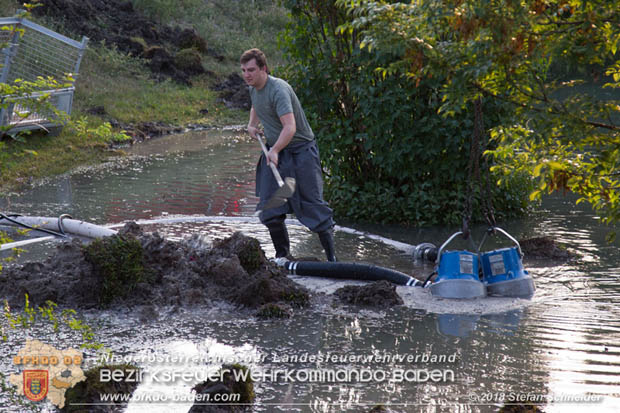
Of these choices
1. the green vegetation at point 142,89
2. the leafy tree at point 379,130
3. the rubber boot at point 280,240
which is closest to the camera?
the rubber boot at point 280,240

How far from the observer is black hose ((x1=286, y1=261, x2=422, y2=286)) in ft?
21.2

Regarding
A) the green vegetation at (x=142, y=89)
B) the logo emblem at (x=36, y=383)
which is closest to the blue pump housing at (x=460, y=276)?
the green vegetation at (x=142, y=89)

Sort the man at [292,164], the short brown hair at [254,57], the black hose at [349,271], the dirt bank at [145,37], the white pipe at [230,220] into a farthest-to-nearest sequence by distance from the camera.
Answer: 1. the dirt bank at [145,37]
2. the white pipe at [230,220]
3. the man at [292,164]
4. the short brown hair at [254,57]
5. the black hose at [349,271]

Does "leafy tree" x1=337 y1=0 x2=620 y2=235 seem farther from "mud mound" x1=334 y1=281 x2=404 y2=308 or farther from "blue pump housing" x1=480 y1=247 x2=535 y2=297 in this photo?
"mud mound" x1=334 y1=281 x2=404 y2=308

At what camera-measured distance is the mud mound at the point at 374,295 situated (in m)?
5.95

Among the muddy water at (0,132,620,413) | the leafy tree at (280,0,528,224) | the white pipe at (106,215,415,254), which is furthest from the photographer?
the leafy tree at (280,0,528,224)

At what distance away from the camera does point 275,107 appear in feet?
22.1

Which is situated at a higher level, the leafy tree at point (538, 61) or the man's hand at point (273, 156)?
the leafy tree at point (538, 61)

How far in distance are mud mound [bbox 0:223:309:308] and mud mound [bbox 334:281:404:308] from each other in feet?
1.23

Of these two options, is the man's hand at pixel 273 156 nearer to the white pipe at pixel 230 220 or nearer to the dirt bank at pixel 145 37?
the white pipe at pixel 230 220

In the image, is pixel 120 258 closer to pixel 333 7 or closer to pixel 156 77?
pixel 333 7

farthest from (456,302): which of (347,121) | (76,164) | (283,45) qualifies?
(76,164)

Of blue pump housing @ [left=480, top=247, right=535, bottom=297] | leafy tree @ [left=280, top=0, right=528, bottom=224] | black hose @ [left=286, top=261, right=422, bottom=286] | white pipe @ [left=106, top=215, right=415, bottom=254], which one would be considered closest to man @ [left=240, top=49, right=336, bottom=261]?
black hose @ [left=286, top=261, right=422, bottom=286]

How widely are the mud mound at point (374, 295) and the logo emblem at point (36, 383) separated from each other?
2757 millimetres
